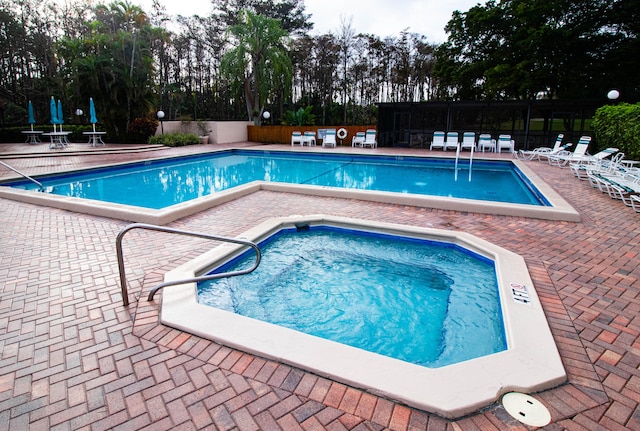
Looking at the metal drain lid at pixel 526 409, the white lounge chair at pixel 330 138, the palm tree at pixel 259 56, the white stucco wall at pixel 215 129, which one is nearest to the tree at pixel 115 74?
the white stucco wall at pixel 215 129

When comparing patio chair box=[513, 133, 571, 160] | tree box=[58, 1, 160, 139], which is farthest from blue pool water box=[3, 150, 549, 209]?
tree box=[58, 1, 160, 139]

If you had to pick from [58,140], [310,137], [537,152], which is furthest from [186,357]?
[58,140]

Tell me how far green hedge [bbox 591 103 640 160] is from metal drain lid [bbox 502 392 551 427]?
29.8ft

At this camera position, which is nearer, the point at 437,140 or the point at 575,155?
the point at 575,155

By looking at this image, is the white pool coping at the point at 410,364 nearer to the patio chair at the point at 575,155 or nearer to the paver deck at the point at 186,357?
the paver deck at the point at 186,357

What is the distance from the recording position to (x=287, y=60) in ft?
64.8

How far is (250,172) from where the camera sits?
38.0 feet

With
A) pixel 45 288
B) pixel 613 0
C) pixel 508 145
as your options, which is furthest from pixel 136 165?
pixel 613 0

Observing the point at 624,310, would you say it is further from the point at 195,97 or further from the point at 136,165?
the point at 195,97

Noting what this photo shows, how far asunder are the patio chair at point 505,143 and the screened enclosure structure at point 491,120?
110cm

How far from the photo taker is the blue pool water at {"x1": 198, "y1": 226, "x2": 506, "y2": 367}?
2920 millimetres

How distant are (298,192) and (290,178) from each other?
324 cm

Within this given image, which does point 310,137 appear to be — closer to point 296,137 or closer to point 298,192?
point 296,137

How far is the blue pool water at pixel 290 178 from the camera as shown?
27.2 ft
